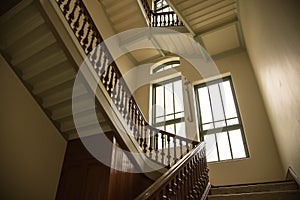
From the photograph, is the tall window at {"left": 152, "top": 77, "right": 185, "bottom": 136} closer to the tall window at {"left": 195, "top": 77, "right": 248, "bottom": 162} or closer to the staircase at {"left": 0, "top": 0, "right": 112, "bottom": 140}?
the tall window at {"left": 195, "top": 77, "right": 248, "bottom": 162}

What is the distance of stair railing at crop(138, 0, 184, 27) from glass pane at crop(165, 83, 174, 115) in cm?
180

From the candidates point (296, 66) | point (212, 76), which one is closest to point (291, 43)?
point (296, 66)

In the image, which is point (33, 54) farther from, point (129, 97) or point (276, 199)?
point (276, 199)

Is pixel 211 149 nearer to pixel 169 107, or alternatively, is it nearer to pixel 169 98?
pixel 169 107

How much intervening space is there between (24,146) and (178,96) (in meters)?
4.28

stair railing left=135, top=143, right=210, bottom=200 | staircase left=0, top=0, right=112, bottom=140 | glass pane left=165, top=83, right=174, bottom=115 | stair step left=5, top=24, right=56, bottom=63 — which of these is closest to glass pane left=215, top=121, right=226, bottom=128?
glass pane left=165, top=83, right=174, bottom=115

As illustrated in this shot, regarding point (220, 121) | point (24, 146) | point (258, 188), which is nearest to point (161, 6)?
point (220, 121)

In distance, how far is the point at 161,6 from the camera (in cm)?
854

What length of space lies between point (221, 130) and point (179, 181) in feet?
11.4

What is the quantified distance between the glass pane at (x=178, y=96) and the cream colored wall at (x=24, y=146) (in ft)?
11.2

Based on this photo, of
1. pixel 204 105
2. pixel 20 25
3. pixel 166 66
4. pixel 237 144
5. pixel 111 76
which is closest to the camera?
pixel 20 25

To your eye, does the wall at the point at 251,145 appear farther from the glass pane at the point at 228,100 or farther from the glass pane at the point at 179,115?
the glass pane at the point at 179,115

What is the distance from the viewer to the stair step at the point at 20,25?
3.29 meters

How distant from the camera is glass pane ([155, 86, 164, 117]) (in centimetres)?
698
